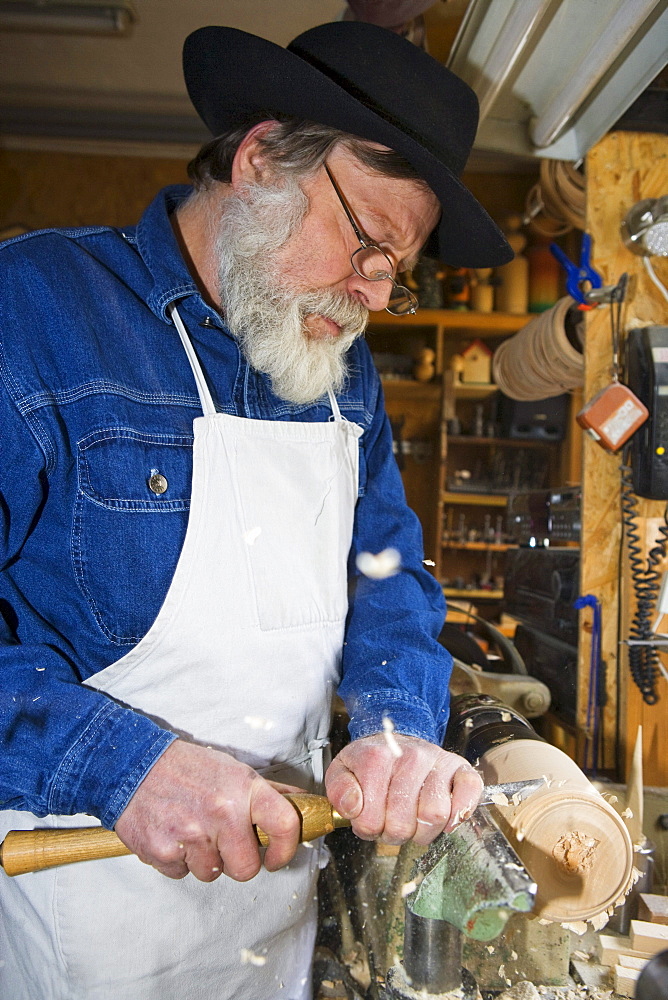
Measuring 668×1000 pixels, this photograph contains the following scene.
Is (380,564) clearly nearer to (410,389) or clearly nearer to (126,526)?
(126,526)

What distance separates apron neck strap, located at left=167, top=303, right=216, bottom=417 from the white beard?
95 mm

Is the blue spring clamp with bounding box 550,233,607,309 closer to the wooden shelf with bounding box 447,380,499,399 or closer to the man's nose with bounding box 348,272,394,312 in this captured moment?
the man's nose with bounding box 348,272,394,312

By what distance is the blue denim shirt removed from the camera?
97cm

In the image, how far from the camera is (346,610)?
4.58ft

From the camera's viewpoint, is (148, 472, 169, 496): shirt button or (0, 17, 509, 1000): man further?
(148, 472, 169, 496): shirt button

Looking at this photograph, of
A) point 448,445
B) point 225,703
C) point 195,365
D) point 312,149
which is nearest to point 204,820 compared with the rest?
point 225,703

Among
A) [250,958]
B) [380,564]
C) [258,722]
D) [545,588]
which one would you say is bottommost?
[250,958]

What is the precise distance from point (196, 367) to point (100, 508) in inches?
11.7

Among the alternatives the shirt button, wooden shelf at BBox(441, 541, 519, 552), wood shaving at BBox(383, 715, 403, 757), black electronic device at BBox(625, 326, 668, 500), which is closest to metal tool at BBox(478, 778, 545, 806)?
wood shaving at BBox(383, 715, 403, 757)

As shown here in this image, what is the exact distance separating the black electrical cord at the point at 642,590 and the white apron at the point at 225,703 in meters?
0.88

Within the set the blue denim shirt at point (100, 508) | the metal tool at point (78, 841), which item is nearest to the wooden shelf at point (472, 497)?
the blue denim shirt at point (100, 508)

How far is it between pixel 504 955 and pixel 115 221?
4179mm

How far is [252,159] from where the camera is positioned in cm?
138

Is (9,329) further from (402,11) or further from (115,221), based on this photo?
(115,221)
